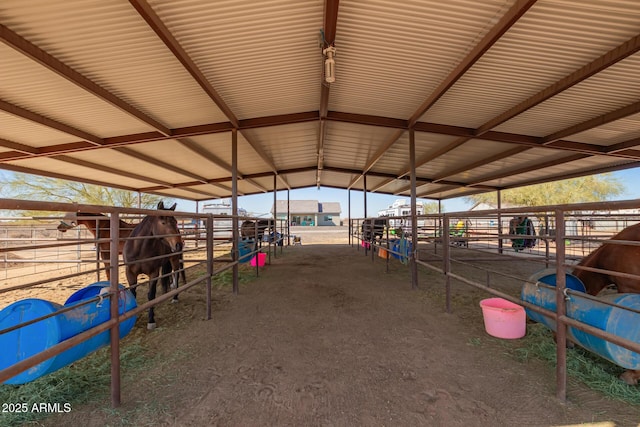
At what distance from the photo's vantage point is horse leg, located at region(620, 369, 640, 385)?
1810mm

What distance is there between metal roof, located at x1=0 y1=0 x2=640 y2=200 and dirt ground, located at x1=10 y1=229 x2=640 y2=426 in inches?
124

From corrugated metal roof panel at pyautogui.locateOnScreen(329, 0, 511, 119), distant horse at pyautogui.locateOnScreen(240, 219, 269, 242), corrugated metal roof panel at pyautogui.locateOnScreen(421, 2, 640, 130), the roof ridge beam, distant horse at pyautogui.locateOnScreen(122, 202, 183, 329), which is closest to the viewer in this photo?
the roof ridge beam

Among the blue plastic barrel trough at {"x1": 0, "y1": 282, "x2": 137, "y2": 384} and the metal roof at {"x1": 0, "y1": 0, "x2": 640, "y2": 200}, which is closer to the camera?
the blue plastic barrel trough at {"x1": 0, "y1": 282, "x2": 137, "y2": 384}

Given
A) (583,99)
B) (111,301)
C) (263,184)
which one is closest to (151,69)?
(111,301)

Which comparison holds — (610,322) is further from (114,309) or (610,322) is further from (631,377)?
(114,309)

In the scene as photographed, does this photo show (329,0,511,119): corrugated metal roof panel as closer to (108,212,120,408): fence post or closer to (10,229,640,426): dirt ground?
(108,212,120,408): fence post

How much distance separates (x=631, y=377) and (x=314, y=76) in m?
4.63

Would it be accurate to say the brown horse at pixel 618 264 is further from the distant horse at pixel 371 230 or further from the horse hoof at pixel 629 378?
the distant horse at pixel 371 230

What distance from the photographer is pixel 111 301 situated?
1771 mm

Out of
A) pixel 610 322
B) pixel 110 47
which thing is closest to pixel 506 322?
pixel 610 322

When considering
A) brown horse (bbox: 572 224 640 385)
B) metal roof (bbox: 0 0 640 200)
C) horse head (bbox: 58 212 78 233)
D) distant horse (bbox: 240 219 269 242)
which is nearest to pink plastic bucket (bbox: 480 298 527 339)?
brown horse (bbox: 572 224 640 385)

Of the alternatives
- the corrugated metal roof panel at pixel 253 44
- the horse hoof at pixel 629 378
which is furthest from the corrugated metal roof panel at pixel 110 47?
the horse hoof at pixel 629 378

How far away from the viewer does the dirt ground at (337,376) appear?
1597 mm

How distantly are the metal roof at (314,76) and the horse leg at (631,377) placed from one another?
9.92 feet
